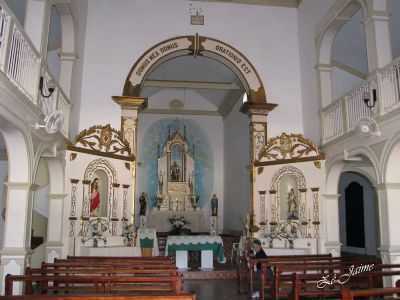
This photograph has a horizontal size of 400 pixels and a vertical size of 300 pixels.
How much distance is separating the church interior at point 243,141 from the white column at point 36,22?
0.03 meters

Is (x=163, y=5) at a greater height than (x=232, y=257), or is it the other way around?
(x=163, y=5)

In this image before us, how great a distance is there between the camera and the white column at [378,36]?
363 inches

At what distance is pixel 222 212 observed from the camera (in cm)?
2042

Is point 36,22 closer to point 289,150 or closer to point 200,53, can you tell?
point 200,53

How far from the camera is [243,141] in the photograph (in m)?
17.3

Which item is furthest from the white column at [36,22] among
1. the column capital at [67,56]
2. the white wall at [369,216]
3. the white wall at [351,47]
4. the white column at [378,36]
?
the white wall at [369,216]

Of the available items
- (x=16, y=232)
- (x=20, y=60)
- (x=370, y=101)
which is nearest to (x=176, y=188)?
(x=370, y=101)

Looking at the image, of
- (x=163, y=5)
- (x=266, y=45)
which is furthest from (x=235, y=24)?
(x=163, y=5)

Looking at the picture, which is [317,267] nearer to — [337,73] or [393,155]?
[393,155]

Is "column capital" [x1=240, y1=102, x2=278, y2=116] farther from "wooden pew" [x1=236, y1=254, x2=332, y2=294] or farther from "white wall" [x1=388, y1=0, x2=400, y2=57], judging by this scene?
"wooden pew" [x1=236, y1=254, x2=332, y2=294]

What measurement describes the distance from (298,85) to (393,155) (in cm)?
588

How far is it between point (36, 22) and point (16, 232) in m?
4.09

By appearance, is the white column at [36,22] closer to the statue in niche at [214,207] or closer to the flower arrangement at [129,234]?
the flower arrangement at [129,234]

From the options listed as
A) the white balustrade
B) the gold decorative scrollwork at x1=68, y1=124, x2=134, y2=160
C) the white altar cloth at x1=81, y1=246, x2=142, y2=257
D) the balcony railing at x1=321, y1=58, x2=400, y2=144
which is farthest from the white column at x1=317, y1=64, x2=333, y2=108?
the white altar cloth at x1=81, y1=246, x2=142, y2=257
